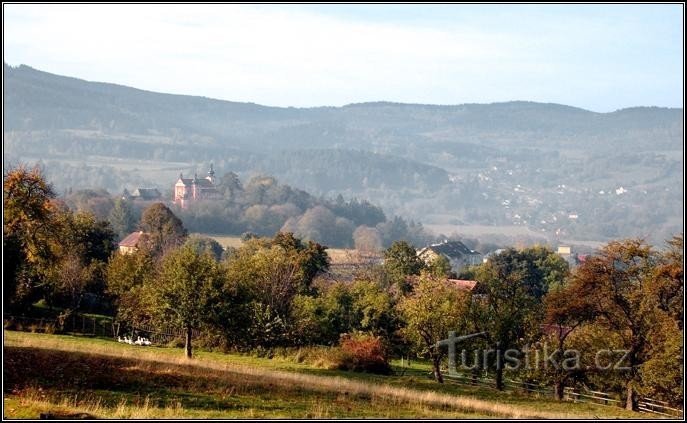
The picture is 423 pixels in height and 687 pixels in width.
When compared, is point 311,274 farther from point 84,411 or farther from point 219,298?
point 84,411

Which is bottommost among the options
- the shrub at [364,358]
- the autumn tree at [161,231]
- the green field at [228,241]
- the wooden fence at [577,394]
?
the wooden fence at [577,394]

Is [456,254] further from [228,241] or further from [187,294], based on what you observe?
[187,294]

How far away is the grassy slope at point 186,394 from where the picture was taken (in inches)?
788

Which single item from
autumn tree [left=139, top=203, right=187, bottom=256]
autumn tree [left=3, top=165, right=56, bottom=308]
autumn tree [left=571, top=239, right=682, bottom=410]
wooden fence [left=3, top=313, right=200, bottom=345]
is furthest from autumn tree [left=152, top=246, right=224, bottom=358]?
autumn tree [left=139, top=203, right=187, bottom=256]

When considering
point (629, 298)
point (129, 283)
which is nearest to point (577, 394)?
point (629, 298)

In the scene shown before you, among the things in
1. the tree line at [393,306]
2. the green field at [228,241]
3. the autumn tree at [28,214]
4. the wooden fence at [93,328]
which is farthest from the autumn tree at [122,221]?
the autumn tree at [28,214]

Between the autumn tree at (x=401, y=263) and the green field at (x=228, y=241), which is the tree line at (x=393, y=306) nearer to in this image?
the autumn tree at (x=401, y=263)

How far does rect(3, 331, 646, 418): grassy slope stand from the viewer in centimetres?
2002

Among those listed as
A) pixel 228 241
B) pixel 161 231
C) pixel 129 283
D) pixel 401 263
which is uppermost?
pixel 161 231

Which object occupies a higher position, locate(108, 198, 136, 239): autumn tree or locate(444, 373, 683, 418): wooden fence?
locate(108, 198, 136, 239): autumn tree

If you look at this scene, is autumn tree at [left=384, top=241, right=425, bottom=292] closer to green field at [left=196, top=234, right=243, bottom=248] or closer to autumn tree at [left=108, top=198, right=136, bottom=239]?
autumn tree at [left=108, top=198, right=136, bottom=239]

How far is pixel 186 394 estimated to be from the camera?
74.5 feet

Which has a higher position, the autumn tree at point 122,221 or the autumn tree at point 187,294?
the autumn tree at point 122,221

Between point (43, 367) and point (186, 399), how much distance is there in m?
4.06
